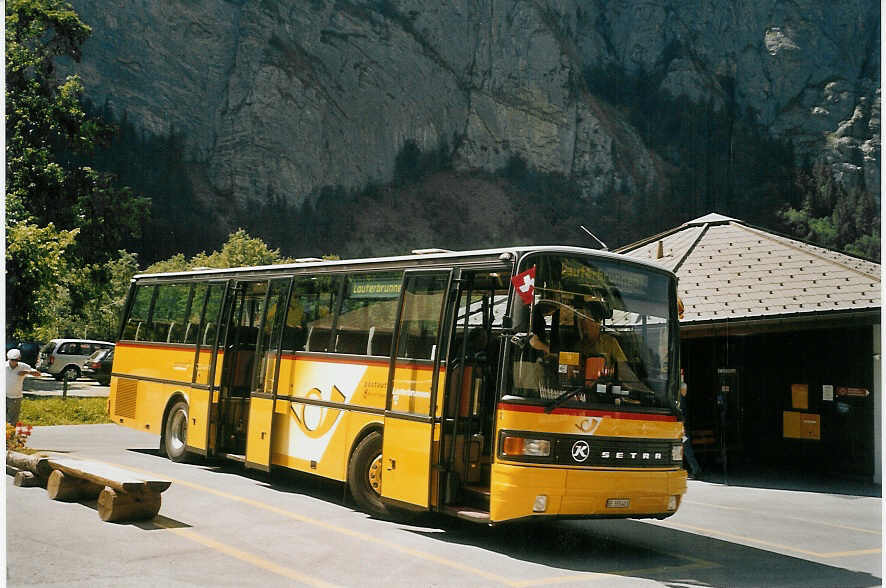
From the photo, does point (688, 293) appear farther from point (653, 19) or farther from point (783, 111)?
point (653, 19)

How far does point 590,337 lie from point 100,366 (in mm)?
31265

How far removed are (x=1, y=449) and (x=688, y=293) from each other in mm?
14416

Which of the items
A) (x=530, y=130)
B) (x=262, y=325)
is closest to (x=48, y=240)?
(x=262, y=325)

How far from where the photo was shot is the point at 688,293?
62.2ft

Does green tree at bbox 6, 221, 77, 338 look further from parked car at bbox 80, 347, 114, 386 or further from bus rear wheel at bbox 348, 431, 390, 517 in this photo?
bus rear wheel at bbox 348, 431, 390, 517

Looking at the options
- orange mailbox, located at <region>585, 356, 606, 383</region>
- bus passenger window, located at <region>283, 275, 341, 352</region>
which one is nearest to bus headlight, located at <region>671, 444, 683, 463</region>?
orange mailbox, located at <region>585, 356, 606, 383</region>

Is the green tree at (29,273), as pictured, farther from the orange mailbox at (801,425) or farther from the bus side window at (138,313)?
the orange mailbox at (801,425)

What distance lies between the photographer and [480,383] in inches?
367

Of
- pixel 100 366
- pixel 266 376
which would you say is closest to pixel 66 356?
pixel 100 366

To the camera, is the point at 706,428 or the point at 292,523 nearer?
the point at 292,523

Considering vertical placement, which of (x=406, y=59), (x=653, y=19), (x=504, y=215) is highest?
(x=653, y=19)

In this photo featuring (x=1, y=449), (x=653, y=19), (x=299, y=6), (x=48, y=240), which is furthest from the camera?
(x=653, y=19)

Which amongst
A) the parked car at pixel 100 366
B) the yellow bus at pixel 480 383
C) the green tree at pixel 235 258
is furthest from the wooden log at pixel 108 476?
the green tree at pixel 235 258

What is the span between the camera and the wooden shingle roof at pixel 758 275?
17078 mm
